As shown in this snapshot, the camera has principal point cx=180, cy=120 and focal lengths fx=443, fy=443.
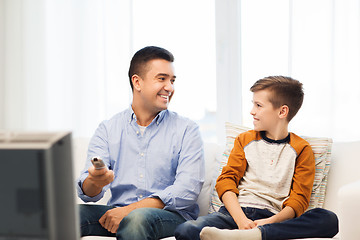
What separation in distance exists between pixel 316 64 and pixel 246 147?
34.9 inches

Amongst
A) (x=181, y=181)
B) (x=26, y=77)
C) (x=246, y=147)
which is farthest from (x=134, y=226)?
(x=26, y=77)

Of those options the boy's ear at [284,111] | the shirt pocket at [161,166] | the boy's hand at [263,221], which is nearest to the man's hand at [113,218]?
the shirt pocket at [161,166]

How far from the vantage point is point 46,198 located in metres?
0.68

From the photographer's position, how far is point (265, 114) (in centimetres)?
194

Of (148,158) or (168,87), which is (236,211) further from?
(168,87)

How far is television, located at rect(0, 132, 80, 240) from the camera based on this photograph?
2.23ft

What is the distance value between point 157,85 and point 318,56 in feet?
3.44

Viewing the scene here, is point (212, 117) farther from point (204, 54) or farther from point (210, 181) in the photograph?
point (210, 181)

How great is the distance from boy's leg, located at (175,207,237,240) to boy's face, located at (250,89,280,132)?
0.40 meters

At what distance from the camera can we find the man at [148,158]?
1849 millimetres

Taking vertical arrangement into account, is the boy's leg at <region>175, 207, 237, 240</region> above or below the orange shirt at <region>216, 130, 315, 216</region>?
below

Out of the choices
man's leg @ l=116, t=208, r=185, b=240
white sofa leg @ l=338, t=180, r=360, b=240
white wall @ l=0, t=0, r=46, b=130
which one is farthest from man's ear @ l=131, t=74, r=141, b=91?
white wall @ l=0, t=0, r=46, b=130

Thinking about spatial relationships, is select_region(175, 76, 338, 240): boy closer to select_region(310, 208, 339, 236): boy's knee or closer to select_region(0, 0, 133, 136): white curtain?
select_region(310, 208, 339, 236): boy's knee

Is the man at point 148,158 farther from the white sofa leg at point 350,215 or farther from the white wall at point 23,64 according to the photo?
the white wall at point 23,64
